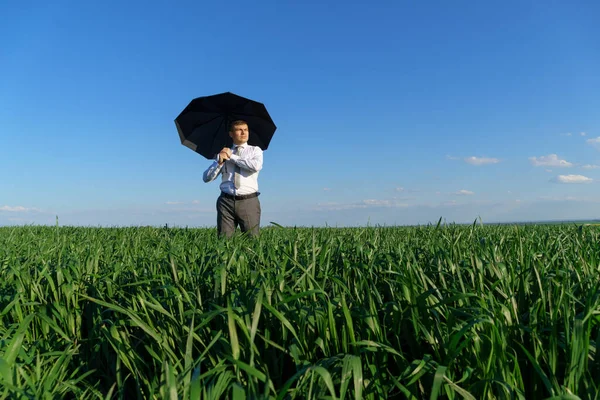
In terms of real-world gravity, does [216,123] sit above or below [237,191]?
above

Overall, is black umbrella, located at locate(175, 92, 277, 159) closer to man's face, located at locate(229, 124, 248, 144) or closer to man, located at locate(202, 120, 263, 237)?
man's face, located at locate(229, 124, 248, 144)

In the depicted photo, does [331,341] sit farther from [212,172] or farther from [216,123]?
[216,123]

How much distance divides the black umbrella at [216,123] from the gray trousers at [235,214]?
5.13 ft

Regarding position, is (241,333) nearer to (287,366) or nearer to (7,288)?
(287,366)

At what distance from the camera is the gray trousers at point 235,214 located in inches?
264

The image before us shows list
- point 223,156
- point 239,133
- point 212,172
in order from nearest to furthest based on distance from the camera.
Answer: point 223,156 → point 212,172 → point 239,133

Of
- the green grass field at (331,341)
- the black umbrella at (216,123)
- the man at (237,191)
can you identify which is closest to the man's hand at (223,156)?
the man at (237,191)

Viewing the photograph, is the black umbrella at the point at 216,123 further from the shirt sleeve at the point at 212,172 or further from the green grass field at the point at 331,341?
the green grass field at the point at 331,341

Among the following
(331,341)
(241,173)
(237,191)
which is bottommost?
(331,341)

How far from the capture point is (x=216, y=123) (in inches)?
314

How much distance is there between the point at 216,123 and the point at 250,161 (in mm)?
1817

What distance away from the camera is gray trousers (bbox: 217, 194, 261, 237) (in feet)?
22.0

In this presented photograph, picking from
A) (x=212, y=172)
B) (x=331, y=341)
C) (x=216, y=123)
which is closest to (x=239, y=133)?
(x=212, y=172)

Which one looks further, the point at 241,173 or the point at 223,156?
the point at 241,173
